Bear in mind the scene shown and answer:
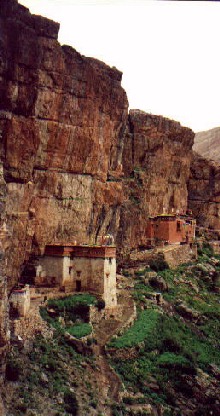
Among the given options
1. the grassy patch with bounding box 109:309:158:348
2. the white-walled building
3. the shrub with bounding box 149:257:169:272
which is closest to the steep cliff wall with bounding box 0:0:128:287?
the white-walled building

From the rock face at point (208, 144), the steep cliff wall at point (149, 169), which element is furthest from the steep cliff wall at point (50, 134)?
the rock face at point (208, 144)

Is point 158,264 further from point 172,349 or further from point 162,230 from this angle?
point 172,349

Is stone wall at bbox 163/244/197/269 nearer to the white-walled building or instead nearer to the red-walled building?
the red-walled building

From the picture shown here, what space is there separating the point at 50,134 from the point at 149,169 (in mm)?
22478

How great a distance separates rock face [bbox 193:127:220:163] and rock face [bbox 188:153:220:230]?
29.2 metres

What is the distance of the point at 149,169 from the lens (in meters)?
66.1

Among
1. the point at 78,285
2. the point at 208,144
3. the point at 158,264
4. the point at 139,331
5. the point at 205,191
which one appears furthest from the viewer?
the point at 208,144

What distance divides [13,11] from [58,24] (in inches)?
131

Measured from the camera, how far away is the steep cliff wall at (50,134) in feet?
137

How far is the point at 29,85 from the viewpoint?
42.9 metres

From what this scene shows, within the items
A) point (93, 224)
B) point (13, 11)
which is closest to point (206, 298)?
point (93, 224)

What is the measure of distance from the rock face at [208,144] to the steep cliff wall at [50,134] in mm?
57838

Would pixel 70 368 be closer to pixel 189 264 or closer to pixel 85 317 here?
pixel 85 317

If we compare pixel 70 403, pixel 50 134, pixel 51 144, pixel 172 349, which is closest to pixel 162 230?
pixel 172 349
